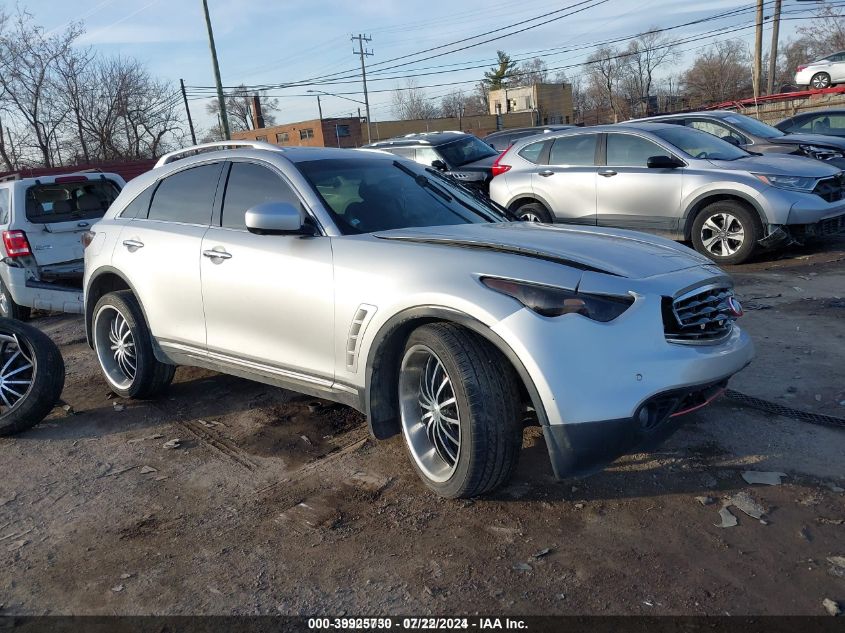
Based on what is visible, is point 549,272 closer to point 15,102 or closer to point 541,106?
point 15,102

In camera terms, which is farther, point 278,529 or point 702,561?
point 278,529

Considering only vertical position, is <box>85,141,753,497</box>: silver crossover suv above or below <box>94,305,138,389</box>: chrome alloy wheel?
above

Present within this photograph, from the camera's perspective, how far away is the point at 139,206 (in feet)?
17.0

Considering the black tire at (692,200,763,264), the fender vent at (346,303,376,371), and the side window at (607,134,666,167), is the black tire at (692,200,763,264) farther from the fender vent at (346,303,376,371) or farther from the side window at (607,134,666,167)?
the fender vent at (346,303,376,371)

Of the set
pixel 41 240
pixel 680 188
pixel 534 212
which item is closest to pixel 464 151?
pixel 534 212

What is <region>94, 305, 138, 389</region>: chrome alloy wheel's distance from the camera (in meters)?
5.19

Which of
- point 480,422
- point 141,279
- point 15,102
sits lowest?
point 480,422

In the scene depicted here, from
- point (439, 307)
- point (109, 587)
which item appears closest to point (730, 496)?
point (439, 307)

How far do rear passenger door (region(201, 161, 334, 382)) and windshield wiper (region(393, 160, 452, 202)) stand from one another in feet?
2.96

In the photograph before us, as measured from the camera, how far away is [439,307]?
3205 mm

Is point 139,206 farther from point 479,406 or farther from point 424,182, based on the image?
point 479,406

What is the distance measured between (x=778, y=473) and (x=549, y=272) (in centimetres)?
160

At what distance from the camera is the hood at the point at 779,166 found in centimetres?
840

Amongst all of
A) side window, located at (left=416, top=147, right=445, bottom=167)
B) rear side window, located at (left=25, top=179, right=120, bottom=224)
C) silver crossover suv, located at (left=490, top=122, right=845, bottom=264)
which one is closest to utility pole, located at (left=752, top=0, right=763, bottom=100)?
side window, located at (left=416, top=147, right=445, bottom=167)
